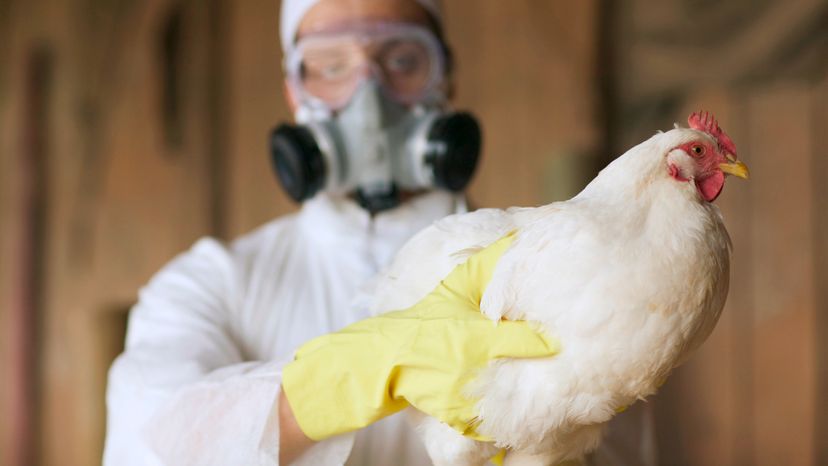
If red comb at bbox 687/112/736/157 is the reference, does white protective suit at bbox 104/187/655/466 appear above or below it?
below

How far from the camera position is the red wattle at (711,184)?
793mm

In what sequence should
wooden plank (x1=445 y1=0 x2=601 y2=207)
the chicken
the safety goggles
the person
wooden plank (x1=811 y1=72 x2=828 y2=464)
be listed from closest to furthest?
1. the chicken
2. the person
3. the safety goggles
4. wooden plank (x1=811 y1=72 x2=828 y2=464)
5. wooden plank (x1=445 y1=0 x2=601 y2=207)

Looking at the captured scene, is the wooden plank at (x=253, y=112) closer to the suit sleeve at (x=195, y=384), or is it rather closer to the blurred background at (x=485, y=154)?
the blurred background at (x=485, y=154)

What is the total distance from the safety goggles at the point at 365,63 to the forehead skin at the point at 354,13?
1 centimetres

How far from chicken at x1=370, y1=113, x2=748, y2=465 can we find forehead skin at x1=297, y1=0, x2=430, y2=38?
0.61m

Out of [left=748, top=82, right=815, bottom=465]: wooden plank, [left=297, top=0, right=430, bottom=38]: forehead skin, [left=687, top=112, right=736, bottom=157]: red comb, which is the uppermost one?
[left=297, top=0, right=430, bottom=38]: forehead skin

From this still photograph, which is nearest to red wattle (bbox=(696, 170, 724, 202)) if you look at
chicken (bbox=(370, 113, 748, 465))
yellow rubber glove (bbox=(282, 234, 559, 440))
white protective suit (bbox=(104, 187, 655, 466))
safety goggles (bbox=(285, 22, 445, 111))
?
chicken (bbox=(370, 113, 748, 465))

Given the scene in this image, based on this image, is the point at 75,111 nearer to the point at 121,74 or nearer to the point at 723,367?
the point at 121,74

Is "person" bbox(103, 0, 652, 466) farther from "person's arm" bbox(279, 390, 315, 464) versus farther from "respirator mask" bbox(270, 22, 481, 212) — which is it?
"person's arm" bbox(279, 390, 315, 464)

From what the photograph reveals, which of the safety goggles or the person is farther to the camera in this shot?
the safety goggles

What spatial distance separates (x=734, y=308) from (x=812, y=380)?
26 cm

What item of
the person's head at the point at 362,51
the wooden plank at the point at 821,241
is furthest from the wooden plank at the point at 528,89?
the person's head at the point at 362,51

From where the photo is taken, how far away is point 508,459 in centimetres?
88

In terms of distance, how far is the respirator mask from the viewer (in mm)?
1301
